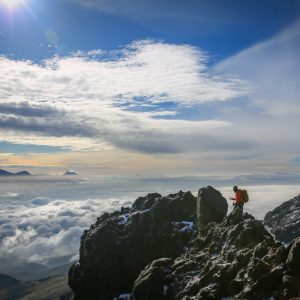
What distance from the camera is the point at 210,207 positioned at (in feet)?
332

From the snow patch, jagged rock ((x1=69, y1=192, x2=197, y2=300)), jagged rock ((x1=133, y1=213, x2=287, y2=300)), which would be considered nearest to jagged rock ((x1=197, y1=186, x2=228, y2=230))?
jagged rock ((x1=133, y1=213, x2=287, y2=300))

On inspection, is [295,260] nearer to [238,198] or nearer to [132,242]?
[238,198]

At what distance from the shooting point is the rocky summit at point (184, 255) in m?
52.3

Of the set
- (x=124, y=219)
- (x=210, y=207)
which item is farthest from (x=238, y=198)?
(x=124, y=219)

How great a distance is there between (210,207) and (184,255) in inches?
704

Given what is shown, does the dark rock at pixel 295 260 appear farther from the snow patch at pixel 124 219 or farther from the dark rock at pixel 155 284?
the snow patch at pixel 124 219

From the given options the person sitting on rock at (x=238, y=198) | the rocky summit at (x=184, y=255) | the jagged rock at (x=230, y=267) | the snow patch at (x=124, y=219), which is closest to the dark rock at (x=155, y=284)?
the rocky summit at (x=184, y=255)

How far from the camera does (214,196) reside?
102062 mm

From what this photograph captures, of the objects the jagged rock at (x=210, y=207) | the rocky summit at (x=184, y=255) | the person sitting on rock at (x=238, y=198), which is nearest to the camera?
the rocky summit at (x=184, y=255)

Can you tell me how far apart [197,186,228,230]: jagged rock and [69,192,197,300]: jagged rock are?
59.6 feet

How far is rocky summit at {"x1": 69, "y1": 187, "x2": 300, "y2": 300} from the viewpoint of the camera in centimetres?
5229

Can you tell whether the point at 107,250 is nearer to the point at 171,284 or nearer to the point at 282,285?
the point at 171,284

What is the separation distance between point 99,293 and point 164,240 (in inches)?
1407

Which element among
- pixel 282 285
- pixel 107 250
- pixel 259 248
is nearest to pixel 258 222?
pixel 259 248
